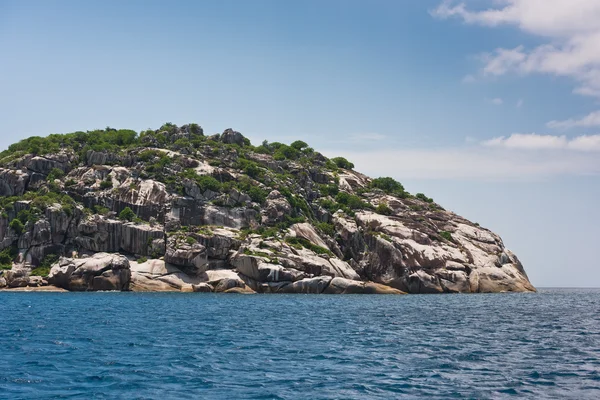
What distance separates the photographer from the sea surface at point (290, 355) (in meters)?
24.8

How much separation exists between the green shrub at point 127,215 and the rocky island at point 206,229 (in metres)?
0.30

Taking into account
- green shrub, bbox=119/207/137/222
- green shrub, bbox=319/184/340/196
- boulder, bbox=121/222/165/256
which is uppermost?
green shrub, bbox=319/184/340/196

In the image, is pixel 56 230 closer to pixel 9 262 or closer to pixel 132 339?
pixel 9 262

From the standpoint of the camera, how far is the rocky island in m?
97.6

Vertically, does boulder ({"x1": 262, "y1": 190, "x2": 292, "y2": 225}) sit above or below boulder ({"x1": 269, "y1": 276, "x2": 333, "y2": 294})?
above

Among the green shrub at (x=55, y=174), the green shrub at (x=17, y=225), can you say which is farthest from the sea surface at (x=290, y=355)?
the green shrub at (x=55, y=174)

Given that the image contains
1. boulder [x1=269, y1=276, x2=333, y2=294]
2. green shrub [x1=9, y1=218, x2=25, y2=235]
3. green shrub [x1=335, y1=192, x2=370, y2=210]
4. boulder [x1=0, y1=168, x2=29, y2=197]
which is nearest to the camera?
boulder [x1=269, y1=276, x2=333, y2=294]

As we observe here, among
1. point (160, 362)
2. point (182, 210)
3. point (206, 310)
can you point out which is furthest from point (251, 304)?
point (182, 210)

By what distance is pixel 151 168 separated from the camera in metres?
123

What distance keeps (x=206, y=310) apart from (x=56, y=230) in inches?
2192

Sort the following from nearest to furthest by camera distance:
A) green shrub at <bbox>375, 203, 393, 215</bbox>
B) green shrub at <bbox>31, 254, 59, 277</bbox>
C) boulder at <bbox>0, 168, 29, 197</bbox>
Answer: green shrub at <bbox>31, 254, 59, 277</bbox> < boulder at <bbox>0, 168, 29, 197</bbox> < green shrub at <bbox>375, 203, 393, 215</bbox>

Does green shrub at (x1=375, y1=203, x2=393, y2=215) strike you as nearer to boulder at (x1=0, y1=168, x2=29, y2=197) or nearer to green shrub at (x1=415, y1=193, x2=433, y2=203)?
green shrub at (x1=415, y1=193, x2=433, y2=203)

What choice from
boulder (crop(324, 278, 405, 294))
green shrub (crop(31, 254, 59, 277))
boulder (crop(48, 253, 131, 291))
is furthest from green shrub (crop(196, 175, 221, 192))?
boulder (crop(324, 278, 405, 294))

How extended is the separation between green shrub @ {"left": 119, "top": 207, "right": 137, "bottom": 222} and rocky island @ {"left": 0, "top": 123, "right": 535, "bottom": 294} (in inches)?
11.7
